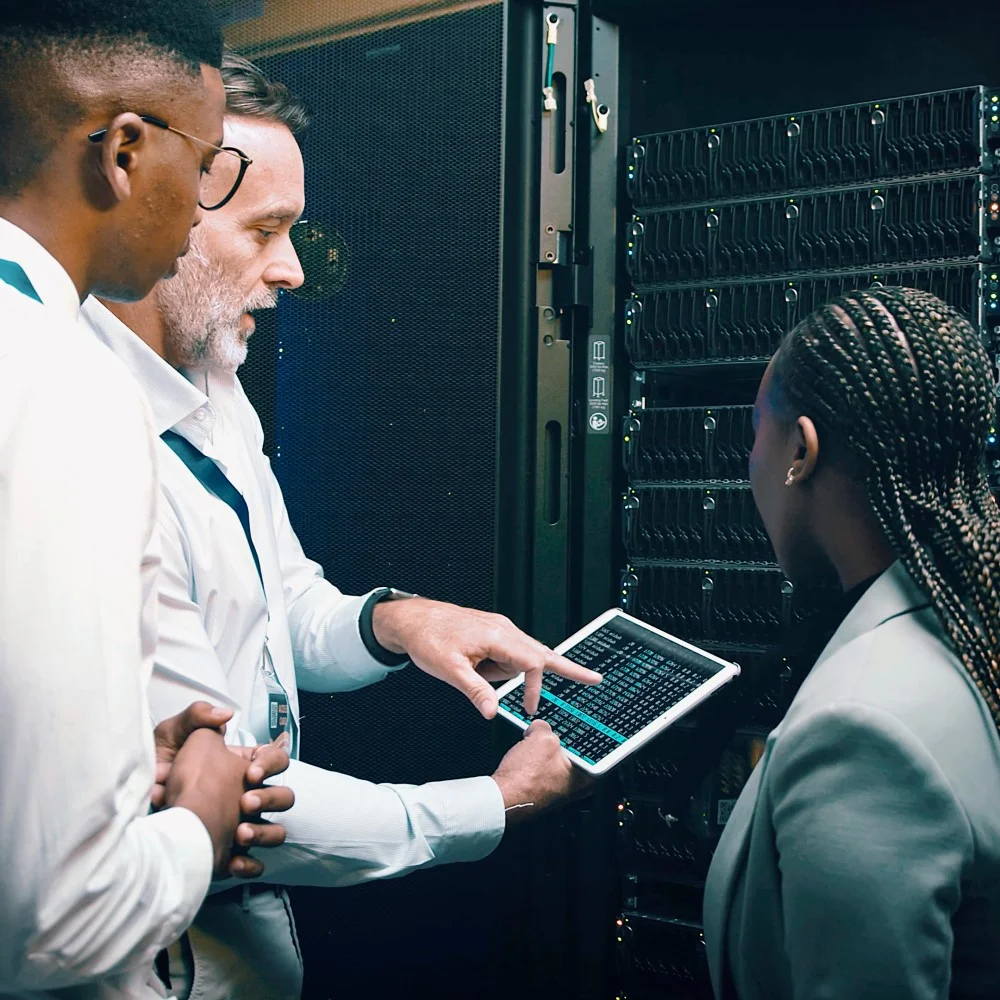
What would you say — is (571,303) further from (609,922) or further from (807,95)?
(609,922)

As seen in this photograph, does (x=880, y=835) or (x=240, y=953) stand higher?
(x=880, y=835)

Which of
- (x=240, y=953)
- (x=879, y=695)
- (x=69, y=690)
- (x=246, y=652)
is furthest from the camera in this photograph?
(x=246, y=652)

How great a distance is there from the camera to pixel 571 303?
165 centimetres

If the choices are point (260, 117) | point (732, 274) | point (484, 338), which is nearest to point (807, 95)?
point (732, 274)

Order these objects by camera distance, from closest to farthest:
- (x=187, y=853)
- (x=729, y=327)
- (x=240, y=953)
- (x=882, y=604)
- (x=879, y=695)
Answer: (x=187, y=853)
(x=879, y=695)
(x=882, y=604)
(x=240, y=953)
(x=729, y=327)

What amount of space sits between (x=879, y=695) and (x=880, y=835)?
0.38 feet

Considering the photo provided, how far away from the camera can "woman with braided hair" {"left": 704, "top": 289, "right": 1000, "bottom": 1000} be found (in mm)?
936

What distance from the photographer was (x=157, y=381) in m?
1.52

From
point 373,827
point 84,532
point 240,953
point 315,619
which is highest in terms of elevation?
point 84,532

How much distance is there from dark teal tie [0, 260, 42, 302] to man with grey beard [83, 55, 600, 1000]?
0.38 meters

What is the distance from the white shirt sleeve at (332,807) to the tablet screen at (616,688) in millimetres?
134

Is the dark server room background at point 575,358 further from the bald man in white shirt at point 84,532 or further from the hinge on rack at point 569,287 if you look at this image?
the bald man in white shirt at point 84,532

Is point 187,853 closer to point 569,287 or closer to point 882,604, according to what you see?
point 882,604

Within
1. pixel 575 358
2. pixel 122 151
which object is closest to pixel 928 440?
pixel 575 358
